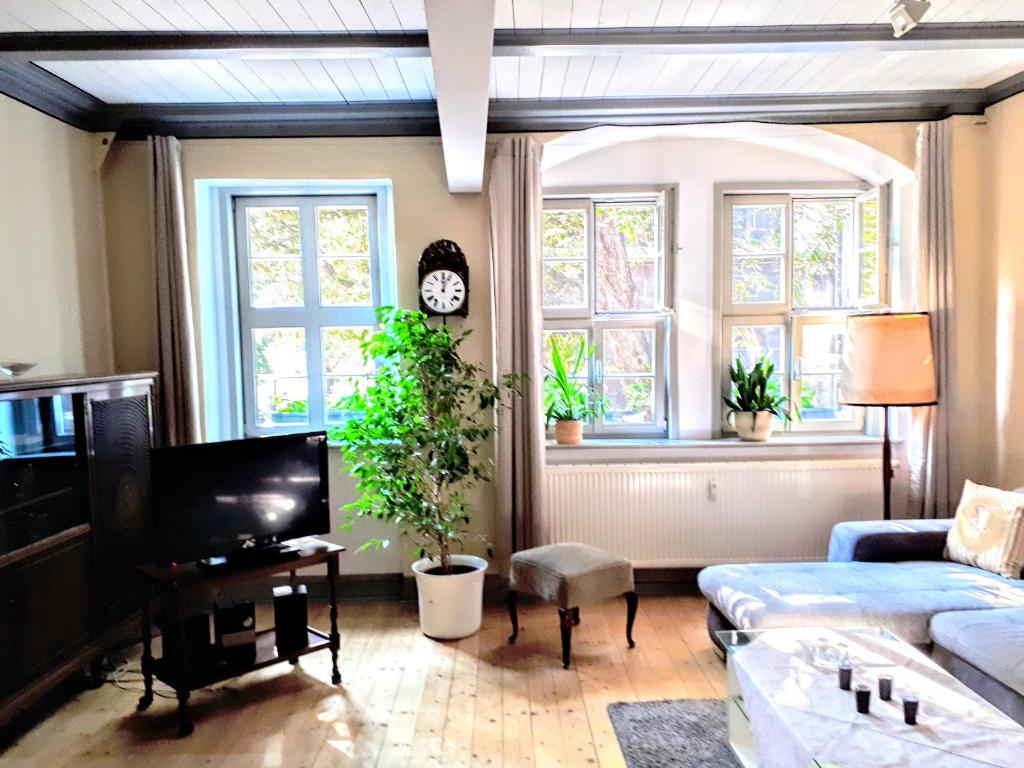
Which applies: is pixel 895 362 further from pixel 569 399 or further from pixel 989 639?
pixel 569 399

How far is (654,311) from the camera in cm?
428

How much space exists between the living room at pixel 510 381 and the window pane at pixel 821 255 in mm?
26

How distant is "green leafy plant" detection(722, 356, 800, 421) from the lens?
4141 mm

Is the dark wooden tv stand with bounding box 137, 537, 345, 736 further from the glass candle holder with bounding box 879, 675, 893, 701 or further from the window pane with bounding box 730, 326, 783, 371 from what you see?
the window pane with bounding box 730, 326, 783, 371

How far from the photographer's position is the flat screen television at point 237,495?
2863mm

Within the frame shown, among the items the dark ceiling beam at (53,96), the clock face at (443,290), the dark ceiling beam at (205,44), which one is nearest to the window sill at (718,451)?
the clock face at (443,290)

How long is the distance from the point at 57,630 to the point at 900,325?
3972 millimetres

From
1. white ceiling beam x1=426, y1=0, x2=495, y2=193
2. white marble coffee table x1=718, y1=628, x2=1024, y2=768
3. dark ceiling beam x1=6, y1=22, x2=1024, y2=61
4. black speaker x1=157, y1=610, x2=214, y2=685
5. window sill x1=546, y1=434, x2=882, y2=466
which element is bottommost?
black speaker x1=157, y1=610, x2=214, y2=685

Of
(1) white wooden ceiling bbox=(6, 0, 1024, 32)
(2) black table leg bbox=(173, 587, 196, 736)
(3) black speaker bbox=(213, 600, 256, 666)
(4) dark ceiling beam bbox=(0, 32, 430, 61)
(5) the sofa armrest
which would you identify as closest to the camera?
(1) white wooden ceiling bbox=(6, 0, 1024, 32)

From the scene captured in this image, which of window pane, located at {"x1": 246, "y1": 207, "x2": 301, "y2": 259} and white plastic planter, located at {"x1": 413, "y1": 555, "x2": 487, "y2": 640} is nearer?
white plastic planter, located at {"x1": 413, "y1": 555, "x2": 487, "y2": 640}

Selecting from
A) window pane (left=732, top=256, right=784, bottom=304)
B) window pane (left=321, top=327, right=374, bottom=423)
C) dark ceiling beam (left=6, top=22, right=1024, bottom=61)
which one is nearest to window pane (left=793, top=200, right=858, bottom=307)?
window pane (left=732, top=256, right=784, bottom=304)

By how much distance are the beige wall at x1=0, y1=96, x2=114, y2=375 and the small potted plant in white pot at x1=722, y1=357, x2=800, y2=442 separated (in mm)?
3469

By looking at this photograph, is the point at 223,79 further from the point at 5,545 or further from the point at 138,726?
the point at 138,726

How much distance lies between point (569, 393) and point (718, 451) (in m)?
0.90
